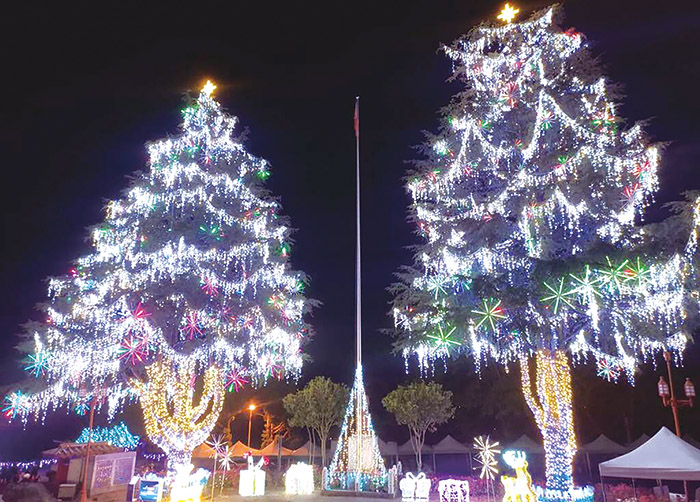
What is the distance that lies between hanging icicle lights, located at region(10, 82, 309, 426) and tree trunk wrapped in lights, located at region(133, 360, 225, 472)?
1.14 feet

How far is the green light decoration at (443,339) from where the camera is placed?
13.5m

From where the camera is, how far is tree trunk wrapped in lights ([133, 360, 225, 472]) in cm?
1675

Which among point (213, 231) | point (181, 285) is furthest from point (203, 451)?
point (213, 231)

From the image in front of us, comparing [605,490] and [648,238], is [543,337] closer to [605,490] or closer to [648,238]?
[648,238]

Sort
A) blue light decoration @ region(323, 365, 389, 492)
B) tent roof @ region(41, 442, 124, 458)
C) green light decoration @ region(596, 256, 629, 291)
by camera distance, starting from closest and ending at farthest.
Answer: green light decoration @ region(596, 256, 629, 291), blue light decoration @ region(323, 365, 389, 492), tent roof @ region(41, 442, 124, 458)

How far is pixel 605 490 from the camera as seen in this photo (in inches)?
604

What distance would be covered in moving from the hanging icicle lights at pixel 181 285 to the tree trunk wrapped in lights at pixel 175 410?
35 cm

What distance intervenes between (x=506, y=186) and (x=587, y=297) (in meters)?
3.65

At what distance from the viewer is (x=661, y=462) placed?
43.6 ft

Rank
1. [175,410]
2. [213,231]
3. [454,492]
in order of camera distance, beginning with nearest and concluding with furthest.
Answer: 1. [454,492]
2. [175,410]
3. [213,231]

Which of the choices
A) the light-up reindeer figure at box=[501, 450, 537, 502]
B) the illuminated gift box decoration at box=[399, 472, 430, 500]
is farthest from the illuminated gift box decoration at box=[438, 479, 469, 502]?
the light-up reindeer figure at box=[501, 450, 537, 502]

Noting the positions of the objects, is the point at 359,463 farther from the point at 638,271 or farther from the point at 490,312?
the point at 638,271

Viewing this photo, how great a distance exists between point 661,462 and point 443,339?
6.36m

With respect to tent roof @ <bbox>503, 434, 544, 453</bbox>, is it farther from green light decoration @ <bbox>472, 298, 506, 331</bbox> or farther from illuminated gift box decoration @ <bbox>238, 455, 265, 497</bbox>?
green light decoration @ <bbox>472, 298, 506, 331</bbox>
